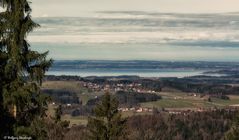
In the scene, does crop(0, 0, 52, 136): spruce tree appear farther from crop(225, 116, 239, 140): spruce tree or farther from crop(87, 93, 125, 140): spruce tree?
crop(225, 116, 239, 140): spruce tree

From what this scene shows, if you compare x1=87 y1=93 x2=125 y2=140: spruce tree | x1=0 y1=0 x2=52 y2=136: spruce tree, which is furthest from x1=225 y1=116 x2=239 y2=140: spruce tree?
x1=0 y1=0 x2=52 y2=136: spruce tree

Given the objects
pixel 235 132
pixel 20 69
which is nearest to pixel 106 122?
pixel 235 132

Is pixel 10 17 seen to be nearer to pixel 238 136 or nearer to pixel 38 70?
pixel 38 70

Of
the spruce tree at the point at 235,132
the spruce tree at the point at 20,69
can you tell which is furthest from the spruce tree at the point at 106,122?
the spruce tree at the point at 20,69

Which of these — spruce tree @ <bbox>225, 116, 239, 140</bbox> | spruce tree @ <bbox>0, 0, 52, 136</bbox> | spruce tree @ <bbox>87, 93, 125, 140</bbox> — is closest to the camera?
spruce tree @ <bbox>0, 0, 52, 136</bbox>

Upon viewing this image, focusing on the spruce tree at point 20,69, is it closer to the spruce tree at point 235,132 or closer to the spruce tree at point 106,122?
the spruce tree at point 106,122

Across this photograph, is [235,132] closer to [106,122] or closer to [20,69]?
[106,122]

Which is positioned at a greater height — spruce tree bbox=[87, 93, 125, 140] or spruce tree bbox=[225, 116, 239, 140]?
spruce tree bbox=[87, 93, 125, 140]
